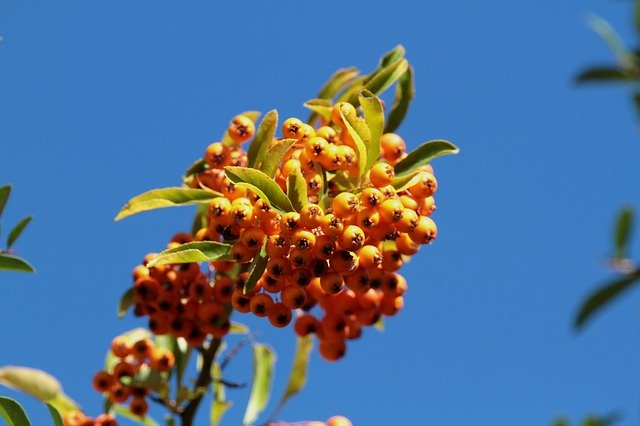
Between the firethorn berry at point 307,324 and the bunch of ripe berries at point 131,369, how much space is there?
0.65 metres

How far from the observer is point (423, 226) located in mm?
3648

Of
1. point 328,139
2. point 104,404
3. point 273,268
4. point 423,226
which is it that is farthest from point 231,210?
point 104,404

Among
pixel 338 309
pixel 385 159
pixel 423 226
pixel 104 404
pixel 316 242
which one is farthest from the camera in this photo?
pixel 104 404

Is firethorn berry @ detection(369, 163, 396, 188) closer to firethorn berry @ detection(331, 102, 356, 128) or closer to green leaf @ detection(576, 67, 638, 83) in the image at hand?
firethorn berry @ detection(331, 102, 356, 128)

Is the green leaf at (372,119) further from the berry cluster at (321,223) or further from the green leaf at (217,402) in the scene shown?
the green leaf at (217,402)

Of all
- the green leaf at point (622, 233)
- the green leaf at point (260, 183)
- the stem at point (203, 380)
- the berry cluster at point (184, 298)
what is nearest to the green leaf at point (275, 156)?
the green leaf at point (260, 183)

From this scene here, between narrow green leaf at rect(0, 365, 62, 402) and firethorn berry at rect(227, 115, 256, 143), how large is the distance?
1.61 m

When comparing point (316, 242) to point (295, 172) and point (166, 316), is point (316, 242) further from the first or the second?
point (166, 316)

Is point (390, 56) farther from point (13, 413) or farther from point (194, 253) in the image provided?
point (13, 413)

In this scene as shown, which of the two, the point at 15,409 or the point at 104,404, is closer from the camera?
the point at 15,409

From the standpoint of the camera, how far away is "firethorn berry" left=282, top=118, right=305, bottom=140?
12.2 feet

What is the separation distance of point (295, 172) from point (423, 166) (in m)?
0.69

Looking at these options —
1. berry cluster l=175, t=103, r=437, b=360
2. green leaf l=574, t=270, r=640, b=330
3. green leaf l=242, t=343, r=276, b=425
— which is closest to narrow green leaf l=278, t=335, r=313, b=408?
green leaf l=242, t=343, r=276, b=425

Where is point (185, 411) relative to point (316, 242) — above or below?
below
